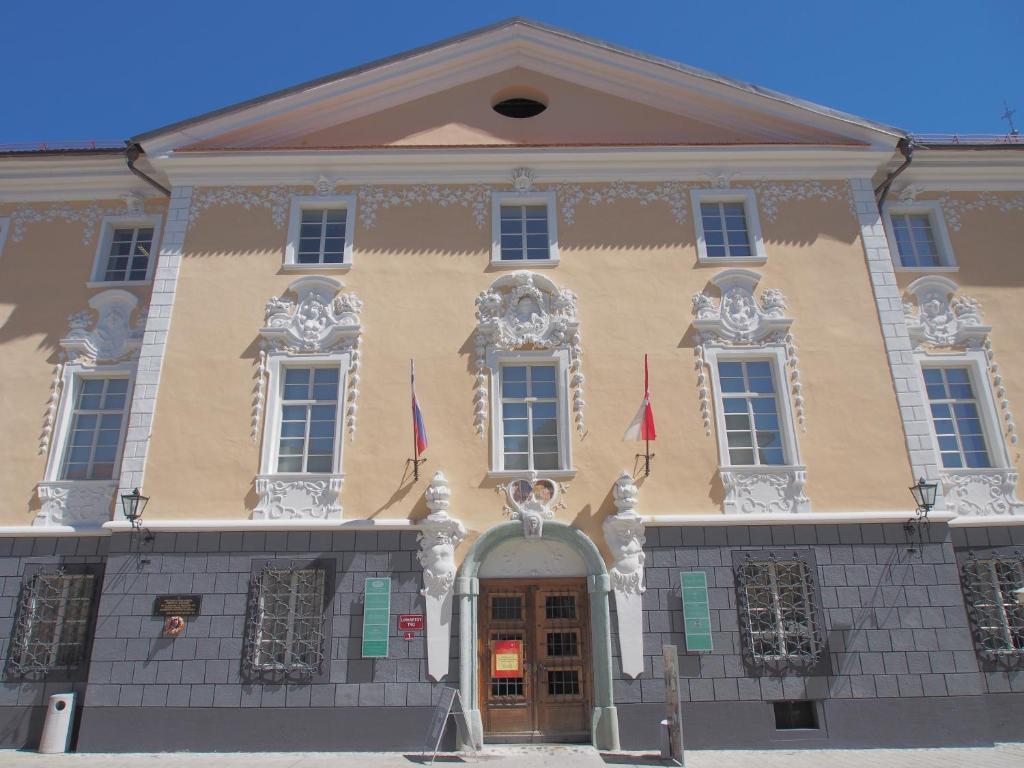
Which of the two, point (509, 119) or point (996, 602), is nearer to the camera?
point (996, 602)

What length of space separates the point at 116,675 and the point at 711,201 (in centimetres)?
1325

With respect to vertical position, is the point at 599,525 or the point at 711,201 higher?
the point at 711,201

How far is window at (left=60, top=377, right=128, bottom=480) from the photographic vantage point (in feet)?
44.7

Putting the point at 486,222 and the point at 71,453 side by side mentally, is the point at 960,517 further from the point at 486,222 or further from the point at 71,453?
the point at 71,453

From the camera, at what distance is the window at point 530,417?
1322cm

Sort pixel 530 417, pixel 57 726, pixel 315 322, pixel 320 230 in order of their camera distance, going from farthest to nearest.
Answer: pixel 320 230
pixel 315 322
pixel 530 417
pixel 57 726

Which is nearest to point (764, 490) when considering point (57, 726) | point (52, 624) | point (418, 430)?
point (418, 430)

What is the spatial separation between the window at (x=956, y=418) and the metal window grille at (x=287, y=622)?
11.0 m

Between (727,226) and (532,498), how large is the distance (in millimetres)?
6651

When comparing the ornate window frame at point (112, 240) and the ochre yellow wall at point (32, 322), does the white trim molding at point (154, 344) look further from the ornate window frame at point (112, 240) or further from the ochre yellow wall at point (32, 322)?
the ochre yellow wall at point (32, 322)

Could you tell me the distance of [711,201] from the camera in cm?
1518

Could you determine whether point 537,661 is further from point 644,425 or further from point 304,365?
point 304,365

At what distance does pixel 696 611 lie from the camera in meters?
12.2

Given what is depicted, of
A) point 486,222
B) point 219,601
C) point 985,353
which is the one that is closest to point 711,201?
point 486,222
